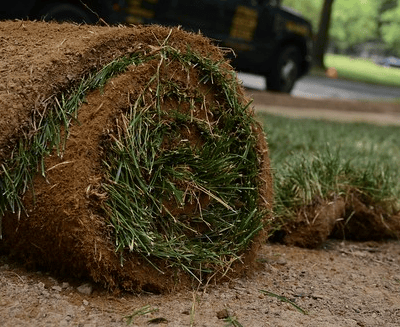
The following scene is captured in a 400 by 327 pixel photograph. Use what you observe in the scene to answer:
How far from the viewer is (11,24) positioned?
304cm

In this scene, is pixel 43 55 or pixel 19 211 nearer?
pixel 19 211

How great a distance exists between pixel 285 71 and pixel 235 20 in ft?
7.16

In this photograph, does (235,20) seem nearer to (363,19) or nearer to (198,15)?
(198,15)

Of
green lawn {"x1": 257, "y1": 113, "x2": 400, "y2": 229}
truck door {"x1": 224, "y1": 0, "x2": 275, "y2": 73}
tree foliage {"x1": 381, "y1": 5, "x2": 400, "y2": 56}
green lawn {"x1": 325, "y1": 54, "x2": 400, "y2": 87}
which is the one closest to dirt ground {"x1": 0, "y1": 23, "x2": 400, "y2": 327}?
green lawn {"x1": 257, "y1": 113, "x2": 400, "y2": 229}

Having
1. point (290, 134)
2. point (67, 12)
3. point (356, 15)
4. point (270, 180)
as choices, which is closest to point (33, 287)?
point (270, 180)

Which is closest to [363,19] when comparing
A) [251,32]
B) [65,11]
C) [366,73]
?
[366,73]

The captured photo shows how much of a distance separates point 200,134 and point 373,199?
137cm

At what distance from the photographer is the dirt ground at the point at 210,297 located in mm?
2287

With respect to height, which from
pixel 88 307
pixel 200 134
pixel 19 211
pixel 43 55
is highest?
pixel 43 55

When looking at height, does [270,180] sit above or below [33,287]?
above

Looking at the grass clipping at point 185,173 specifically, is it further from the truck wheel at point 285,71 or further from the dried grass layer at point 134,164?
the truck wheel at point 285,71

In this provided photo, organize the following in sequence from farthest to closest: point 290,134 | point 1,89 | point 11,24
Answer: point 290,134 < point 11,24 < point 1,89

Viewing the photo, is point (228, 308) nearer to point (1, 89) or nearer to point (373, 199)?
point (1, 89)

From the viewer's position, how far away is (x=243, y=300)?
2.56 metres
